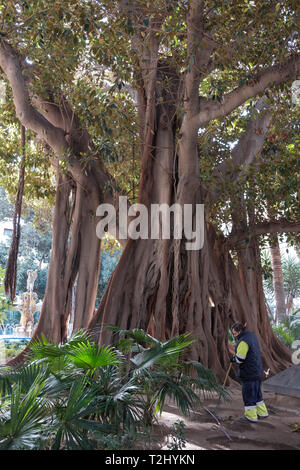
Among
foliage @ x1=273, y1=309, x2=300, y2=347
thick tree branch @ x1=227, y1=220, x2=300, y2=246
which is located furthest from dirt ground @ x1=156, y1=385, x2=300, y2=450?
foliage @ x1=273, y1=309, x2=300, y2=347

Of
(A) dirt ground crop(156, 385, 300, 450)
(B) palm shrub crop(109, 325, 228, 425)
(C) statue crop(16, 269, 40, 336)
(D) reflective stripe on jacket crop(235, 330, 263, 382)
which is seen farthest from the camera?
(C) statue crop(16, 269, 40, 336)

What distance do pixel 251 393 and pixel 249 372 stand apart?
25 centimetres

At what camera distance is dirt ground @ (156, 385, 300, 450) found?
15.3ft

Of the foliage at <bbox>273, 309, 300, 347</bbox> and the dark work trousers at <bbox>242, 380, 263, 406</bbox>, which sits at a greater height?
the foliage at <bbox>273, 309, 300, 347</bbox>

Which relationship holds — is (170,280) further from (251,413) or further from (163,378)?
(163,378)

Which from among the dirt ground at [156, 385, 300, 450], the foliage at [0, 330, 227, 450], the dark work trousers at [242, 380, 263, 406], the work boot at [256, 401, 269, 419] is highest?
the foliage at [0, 330, 227, 450]

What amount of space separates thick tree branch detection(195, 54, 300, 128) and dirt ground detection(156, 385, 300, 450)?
4.39 m

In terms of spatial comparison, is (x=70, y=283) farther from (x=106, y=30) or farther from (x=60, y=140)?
(x=106, y=30)

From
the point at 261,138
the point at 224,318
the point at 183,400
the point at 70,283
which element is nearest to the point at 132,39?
the point at 261,138

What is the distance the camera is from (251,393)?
5812 mm

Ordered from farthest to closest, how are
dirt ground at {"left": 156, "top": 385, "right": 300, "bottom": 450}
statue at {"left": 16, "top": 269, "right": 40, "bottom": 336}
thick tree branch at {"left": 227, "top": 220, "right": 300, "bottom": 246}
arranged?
statue at {"left": 16, "top": 269, "right": 40, "bottom": 336} < thick tree branch at {"left": 227, "top": 220, "right": 300, "bottom": 246} < dirt ground at {"left": 156, "top": 385, "right": 300, "bottom": 450}

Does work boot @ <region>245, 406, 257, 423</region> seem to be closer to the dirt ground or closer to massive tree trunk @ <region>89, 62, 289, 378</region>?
the dirt ground

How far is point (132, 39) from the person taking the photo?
25.7 ft

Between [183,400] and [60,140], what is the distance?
5.98 meters
